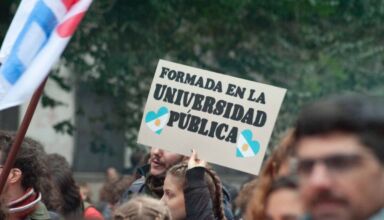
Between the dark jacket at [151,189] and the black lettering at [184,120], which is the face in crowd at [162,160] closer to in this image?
the dark jacket at [151,189]

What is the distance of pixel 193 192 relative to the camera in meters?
6.11

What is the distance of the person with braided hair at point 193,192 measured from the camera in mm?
6070

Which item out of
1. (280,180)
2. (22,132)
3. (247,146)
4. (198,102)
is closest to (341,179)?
(280,180)

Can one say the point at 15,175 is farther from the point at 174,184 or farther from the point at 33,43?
the point at 33,43

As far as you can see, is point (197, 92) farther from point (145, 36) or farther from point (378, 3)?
point (378, 3)

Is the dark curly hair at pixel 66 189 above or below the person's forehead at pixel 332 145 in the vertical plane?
below

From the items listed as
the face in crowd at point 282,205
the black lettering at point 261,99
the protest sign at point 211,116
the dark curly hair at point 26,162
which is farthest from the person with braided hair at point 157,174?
the face in crowd at point 282,205

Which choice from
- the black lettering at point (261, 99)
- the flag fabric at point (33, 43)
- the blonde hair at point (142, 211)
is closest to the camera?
the flag fabric at point (33, 43)

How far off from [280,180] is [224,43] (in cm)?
1324

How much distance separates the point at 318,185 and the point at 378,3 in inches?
568

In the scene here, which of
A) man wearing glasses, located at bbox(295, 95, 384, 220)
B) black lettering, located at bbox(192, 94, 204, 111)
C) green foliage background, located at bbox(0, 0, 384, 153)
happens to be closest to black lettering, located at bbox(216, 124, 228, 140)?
black lettering, located at bbox(192, 94, 204, 111)

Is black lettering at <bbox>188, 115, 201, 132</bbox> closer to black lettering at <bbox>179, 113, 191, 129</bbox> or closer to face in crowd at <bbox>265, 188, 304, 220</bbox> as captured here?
black lettering at <bbox>179, 113, 191, 129</bbox>

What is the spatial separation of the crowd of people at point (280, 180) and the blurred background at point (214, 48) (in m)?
6.72

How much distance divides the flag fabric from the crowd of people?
71 cm
